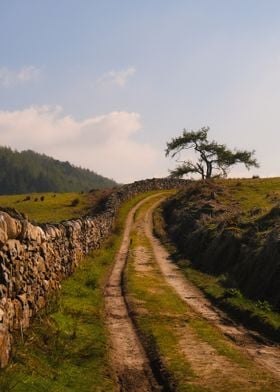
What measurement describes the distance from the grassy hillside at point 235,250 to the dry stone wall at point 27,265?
7.77 metres

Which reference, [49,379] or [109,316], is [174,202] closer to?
[109,316]

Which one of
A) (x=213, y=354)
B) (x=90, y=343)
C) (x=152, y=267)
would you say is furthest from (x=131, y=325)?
(x=152, y=267)

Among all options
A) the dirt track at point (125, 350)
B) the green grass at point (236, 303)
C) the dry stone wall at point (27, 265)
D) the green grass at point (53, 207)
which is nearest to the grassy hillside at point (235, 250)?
the green grass at point (236, 303)

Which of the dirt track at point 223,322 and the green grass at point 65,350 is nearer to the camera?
the green grass at point 65,350

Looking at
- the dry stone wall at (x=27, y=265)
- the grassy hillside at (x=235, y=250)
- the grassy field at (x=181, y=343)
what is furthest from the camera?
the grassy hillside at (x=235, y=250)

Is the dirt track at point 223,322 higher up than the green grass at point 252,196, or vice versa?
the green grass at point 252,196

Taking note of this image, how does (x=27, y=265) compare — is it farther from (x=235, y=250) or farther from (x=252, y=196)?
(x=252, y=196)

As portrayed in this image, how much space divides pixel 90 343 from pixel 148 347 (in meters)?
1.85

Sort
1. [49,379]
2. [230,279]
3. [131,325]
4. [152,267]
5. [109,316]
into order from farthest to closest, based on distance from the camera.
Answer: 1. [152,267]
2. [230,279]
3. [109,316]
4. [131,325]
5. [49,379]

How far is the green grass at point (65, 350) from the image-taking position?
39.0 ft

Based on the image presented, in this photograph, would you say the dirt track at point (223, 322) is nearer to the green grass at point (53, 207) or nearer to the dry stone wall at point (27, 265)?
the dry stone wall at point (27, 265)

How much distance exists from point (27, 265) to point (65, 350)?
3.50 meters

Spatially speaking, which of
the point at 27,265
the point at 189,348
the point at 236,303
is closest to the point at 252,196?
the point at 236,303

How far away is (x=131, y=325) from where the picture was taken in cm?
1864
